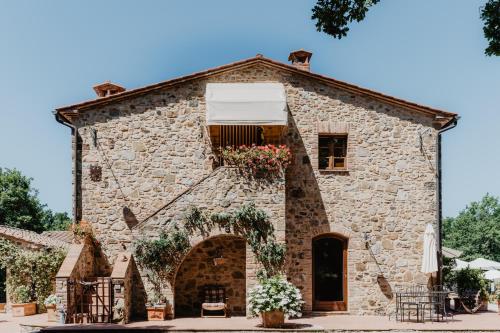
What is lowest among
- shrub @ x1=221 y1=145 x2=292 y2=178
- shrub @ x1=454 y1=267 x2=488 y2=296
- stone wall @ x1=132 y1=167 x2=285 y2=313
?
shrub @ x1=454 y1=267 x2=488 y2=296

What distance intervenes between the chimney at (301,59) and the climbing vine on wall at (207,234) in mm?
5981

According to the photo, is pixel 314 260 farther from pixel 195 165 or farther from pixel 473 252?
pixel 473 252

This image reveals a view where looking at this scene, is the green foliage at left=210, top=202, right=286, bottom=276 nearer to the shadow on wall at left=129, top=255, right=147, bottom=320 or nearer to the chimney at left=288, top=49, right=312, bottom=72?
the shadow on wall at left=129, top=255, right=147, bottom=320

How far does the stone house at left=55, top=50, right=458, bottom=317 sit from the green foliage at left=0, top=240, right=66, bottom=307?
8.73 feet

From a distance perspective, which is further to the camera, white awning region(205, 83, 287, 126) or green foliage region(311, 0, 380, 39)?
white awning region(205, 83, 287, 126)

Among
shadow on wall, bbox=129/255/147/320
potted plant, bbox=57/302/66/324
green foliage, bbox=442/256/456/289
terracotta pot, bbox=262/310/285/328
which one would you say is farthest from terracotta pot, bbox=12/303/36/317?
green foliage, bbox=442/256/456/289

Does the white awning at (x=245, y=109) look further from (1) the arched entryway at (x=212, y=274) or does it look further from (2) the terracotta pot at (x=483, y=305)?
(2) the terracotta pot at (x=483, y=305)

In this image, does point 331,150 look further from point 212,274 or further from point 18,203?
point 18,203

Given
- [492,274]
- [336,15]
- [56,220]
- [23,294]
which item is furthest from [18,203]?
[336,15]

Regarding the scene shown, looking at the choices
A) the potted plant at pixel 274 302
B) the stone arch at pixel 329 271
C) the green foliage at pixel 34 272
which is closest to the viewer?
the potted plant at pixel 274 302

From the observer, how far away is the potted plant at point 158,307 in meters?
17.1

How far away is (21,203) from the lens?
152 ft

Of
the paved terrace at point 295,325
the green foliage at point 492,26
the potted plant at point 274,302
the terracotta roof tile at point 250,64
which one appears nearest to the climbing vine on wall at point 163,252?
the paved terrace at point 295,325

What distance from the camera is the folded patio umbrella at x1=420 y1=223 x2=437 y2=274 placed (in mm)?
18156
